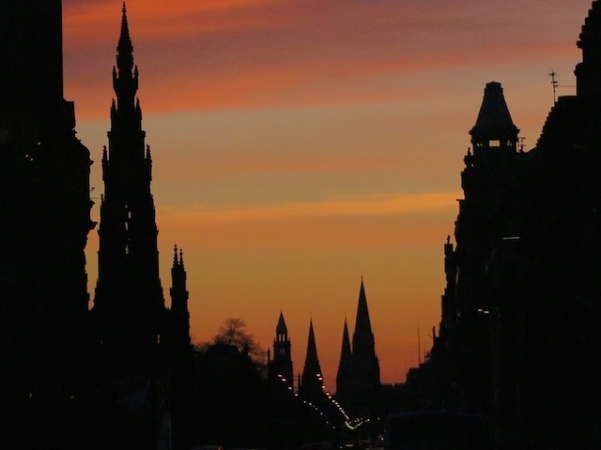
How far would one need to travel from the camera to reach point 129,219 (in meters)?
153

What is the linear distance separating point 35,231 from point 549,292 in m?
24.6

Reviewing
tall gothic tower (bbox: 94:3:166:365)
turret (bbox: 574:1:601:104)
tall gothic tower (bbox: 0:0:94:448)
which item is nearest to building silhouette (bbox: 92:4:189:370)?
tall gothic tower (bbox: 94:3:166:365)

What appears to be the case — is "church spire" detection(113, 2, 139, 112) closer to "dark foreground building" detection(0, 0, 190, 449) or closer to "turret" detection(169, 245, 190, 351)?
"turret" detection(169, 245, 190, 351)

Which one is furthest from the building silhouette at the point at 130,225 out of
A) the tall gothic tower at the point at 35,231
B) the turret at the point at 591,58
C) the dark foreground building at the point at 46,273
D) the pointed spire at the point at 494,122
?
the turret at the point at 591,58

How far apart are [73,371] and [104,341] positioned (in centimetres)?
3672

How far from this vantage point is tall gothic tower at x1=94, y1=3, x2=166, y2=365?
146 meters

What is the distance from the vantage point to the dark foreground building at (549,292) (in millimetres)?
61969

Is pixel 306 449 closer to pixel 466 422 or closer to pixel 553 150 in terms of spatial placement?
pixel 553 150

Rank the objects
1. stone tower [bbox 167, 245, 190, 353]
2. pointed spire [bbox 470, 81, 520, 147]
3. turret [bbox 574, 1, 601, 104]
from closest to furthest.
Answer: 1. turret [bbox 574, 1, 601, 104]
2. stone tower [bbox 167, 245, 190, 353]
3. pointed spire [bbox 470, 81, 520, 147]

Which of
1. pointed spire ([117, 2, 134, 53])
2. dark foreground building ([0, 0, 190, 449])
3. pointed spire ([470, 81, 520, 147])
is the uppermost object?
pointed spire ([117, 2, 134, 53])

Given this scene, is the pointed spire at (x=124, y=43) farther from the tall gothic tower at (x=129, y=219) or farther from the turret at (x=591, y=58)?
the turret at (x=591, y=58)

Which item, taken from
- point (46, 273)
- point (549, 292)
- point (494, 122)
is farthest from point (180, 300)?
point (46, 273)

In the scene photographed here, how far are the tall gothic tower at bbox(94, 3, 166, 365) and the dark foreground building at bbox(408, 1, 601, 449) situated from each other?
76.7 ft

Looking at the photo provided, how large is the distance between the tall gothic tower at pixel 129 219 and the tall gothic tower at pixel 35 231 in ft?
232
